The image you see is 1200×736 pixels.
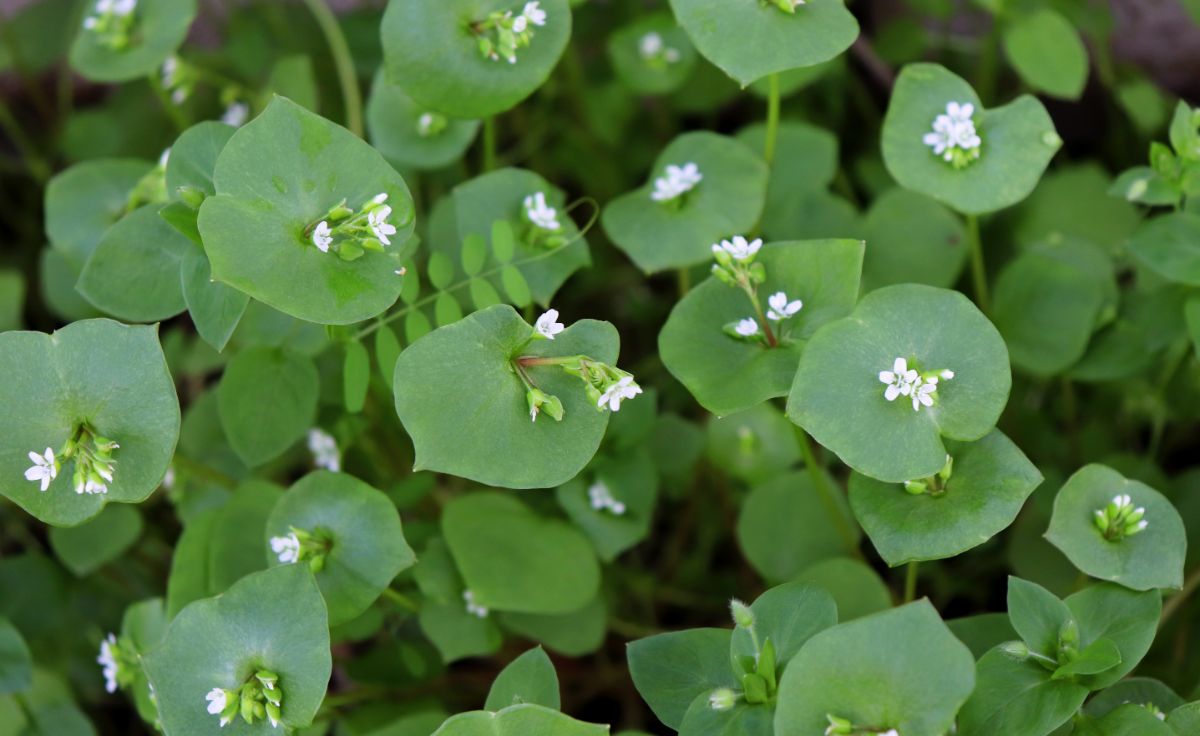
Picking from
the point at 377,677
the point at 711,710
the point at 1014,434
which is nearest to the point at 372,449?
the point at 377,677

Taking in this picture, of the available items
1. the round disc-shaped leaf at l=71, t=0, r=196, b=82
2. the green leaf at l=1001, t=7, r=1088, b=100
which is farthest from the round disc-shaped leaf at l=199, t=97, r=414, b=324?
the green leaf at l=1001, t=7, r=1088, b=100

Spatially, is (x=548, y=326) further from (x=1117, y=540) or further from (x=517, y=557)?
(x=1117, y=540)

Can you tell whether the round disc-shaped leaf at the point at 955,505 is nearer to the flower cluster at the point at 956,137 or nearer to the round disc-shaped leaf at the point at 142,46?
the flower cluster at the point at 956,137

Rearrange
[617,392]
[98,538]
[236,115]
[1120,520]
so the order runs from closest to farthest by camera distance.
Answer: [617,392], [1120,520], [98,538], [236,115]

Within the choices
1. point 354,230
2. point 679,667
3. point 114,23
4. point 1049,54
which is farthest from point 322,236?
point 1049,54

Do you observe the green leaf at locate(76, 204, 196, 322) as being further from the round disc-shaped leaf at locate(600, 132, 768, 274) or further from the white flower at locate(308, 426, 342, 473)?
the round disc-shaped leaf at locate(600, 132, 768, 274)
